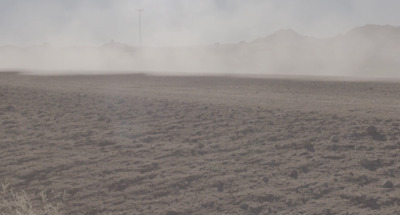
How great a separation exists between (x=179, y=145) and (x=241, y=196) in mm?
2346

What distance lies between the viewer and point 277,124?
27.3 ft

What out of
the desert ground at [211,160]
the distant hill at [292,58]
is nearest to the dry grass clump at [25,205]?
the desert ground at [211,160]

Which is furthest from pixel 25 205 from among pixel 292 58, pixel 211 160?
pixel 292 58

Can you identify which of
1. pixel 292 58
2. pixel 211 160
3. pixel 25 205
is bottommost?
pixel 25 205

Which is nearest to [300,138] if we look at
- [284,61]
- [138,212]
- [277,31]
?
[138,212]

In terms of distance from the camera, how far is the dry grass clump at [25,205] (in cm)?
561

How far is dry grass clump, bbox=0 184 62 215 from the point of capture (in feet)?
18.4

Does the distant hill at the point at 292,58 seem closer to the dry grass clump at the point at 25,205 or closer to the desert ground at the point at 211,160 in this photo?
the desert ground at the point at 211,160

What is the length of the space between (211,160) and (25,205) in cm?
260

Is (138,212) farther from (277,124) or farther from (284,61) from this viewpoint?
(284,61)

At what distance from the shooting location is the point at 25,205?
5.66m

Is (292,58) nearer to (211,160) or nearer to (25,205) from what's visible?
(211,160)

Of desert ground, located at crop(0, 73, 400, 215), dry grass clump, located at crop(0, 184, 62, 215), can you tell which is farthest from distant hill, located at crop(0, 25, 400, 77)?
dry grass clump, located at crop(0, 184, 62, 215)

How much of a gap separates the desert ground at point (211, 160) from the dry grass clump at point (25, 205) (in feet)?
0.11
